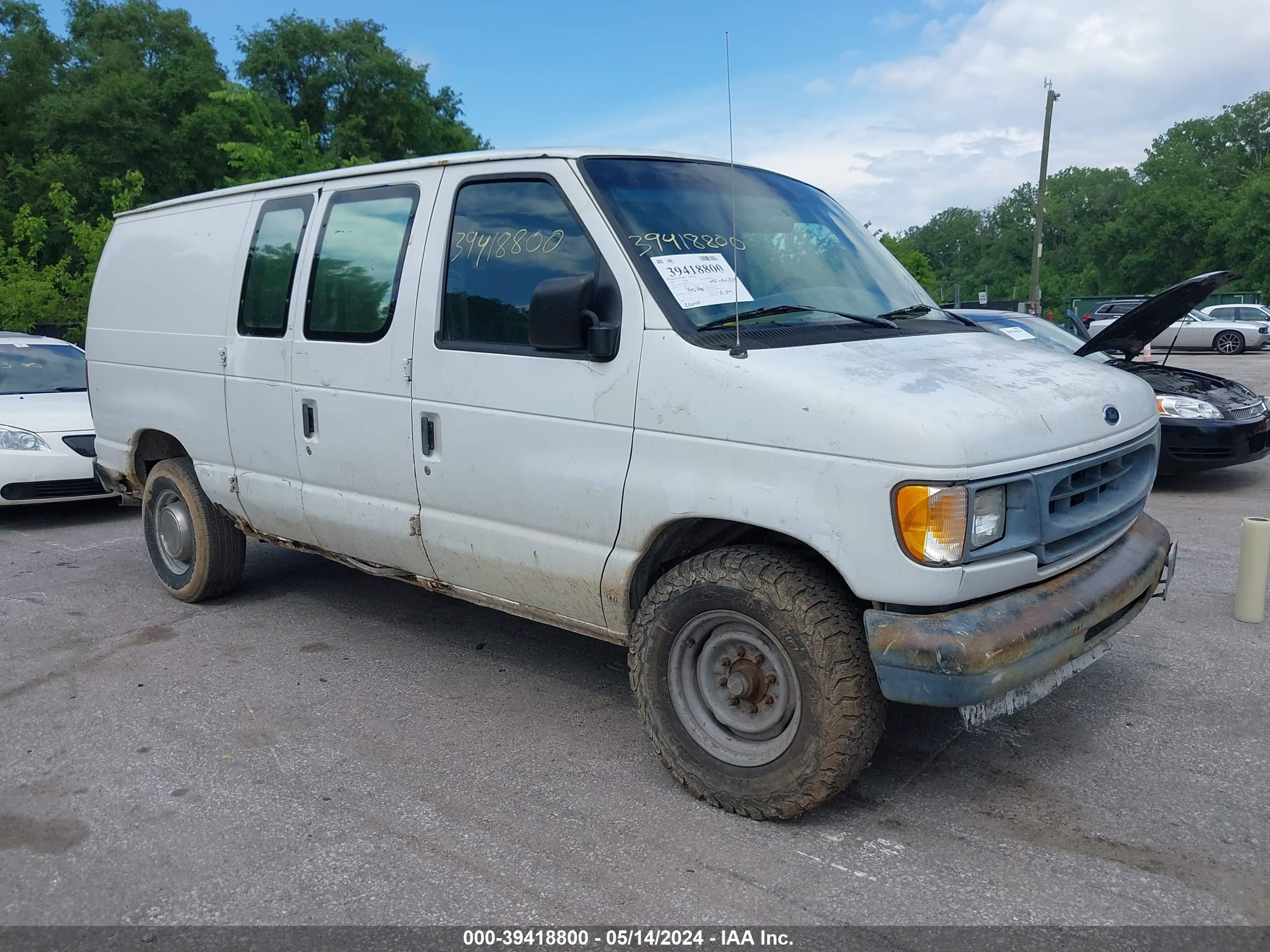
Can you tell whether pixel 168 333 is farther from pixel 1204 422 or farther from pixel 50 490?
pixel 1204 422

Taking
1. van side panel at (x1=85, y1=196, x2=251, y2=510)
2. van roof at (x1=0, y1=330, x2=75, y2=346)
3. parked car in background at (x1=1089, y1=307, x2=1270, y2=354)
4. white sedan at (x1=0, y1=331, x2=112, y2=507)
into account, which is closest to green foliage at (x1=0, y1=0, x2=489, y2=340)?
van roof at (x1=0, y1=330, x2=75, y2=346)

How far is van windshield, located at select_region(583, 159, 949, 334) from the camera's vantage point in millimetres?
3504

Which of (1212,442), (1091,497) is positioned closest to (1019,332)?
(1212,442)

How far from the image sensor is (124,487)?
6184 mm

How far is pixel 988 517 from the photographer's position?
2938 millimetres

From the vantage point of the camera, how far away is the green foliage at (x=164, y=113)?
21906 millimetres

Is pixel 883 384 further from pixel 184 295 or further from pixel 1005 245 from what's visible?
pixel 1005 245

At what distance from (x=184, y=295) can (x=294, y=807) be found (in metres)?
3.12

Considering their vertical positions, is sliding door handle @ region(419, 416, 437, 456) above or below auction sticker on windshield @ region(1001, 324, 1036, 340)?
below

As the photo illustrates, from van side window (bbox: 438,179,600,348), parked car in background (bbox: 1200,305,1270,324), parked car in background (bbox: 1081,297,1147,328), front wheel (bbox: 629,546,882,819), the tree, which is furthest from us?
the tree

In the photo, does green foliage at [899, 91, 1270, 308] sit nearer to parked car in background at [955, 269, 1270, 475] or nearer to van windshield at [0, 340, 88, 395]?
parked car in background at [955, 269, 1270, 475]

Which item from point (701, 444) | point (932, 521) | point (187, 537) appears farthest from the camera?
point (187, 537)

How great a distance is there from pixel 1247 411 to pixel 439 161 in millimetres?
7260

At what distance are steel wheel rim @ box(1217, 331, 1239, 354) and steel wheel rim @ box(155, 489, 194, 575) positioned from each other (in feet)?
101
